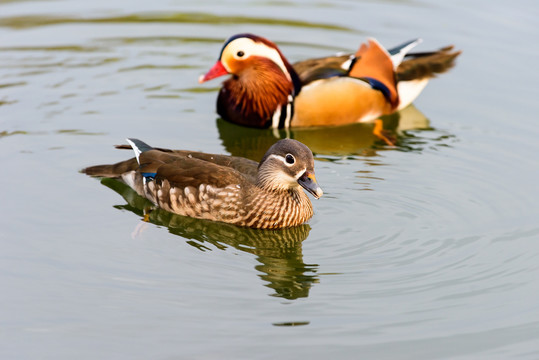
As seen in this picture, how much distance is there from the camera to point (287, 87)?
10758mm

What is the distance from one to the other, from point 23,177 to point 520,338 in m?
5.19

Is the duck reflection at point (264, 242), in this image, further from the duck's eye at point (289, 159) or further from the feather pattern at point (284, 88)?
the feather pattern at point (284, 88)

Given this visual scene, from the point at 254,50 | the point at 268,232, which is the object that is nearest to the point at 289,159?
the point at 268,232

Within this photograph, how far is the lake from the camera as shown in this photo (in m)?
6.32

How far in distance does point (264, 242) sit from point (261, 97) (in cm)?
322

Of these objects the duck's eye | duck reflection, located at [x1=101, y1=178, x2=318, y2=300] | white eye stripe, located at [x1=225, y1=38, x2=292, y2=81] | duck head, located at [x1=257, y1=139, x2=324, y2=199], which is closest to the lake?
duck reflection, located at [x1=101, y1=178, x2=318, y2=300]

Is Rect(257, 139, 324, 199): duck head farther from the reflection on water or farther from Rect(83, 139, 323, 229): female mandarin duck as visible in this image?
the reflection on water

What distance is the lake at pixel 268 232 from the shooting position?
20.7 feet

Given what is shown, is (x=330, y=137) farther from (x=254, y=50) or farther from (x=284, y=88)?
(x=254, y=50)

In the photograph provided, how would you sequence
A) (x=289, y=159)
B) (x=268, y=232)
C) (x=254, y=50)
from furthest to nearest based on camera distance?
1. (x=254, y=50)
2. (x=268, y=232)
3. (x=289, y=159)

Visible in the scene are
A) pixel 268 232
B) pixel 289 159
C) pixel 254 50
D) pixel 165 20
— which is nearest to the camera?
pixel 289 159

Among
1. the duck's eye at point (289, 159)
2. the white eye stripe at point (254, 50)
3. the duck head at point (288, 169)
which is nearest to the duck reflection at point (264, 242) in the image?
the duck head at point (288, 169)

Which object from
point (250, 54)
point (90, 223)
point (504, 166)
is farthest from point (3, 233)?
point (504, 166)

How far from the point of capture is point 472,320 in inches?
255
